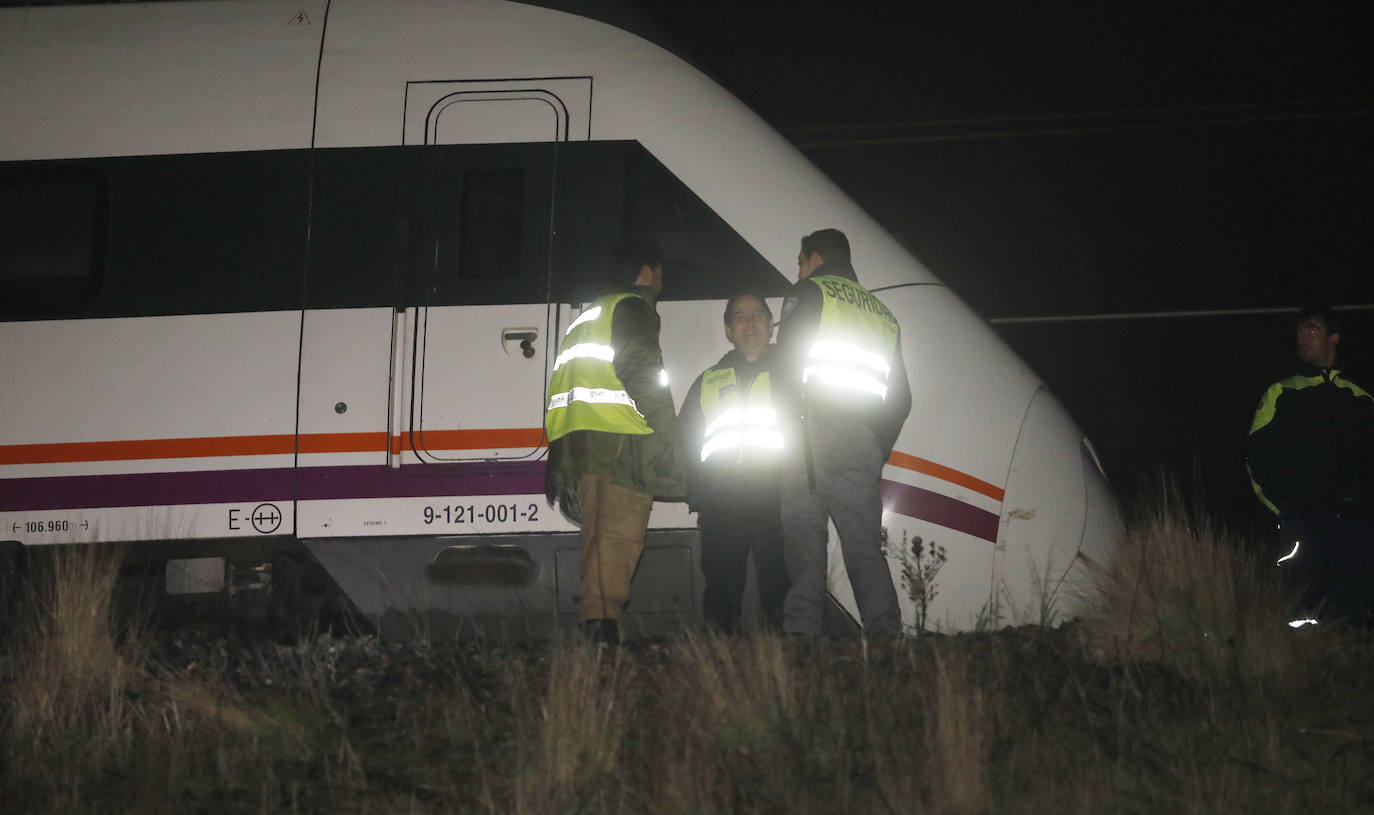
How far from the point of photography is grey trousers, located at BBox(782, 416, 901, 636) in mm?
5688

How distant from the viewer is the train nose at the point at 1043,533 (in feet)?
19.9

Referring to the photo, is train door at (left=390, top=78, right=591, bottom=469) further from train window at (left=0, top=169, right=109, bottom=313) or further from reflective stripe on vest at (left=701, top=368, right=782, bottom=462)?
train window at (left=0, top=169, right=109, bottom=313)

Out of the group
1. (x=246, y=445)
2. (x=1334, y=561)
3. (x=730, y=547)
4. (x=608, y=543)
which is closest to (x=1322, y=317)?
(x=1334, y=561)

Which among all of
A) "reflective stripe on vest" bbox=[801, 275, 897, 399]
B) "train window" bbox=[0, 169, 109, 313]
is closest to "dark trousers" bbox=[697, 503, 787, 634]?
"reflective stripe on vest" bbox=[801, 275, 897, 399]

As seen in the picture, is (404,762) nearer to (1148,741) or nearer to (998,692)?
(998,692)

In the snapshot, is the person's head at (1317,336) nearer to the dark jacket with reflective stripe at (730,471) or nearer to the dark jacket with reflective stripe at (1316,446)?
the dark jacket with reflective stripe at (1316,446)

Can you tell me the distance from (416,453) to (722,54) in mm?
8688

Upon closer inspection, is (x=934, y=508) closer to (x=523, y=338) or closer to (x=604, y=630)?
(x=604, y=630)

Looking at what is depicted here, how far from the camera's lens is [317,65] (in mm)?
6578

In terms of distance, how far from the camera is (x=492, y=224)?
6.33 metres

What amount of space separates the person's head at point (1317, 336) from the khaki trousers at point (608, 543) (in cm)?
304

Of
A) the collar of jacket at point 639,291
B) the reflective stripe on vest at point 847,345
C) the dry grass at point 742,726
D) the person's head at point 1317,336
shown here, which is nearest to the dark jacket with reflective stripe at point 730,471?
the reflective stripe on vest at point 847,345

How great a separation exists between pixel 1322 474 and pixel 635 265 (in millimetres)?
3104

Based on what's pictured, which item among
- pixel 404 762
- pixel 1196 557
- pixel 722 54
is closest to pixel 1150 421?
pixel 722 54
